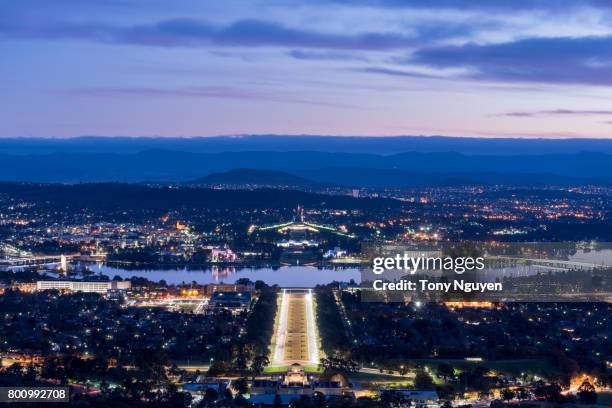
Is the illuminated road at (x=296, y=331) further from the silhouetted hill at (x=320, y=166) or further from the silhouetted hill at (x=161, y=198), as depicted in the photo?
the silhouetted hill at (x=320, y=166)

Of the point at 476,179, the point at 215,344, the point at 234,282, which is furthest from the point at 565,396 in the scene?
the point at 476,179

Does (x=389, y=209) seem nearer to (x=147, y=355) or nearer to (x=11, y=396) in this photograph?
(x=147, y=355)

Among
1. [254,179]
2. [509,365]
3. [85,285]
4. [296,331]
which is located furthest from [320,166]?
[509,365]

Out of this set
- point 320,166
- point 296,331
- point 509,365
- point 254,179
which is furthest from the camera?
point 320,166

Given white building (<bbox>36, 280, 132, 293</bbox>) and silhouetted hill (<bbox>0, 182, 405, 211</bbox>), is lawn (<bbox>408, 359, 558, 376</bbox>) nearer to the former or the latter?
white building (<bbox>36, 280, 132, 293</bbox>)

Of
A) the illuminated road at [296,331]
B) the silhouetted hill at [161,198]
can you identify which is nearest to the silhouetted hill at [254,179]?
the silhouetted hill at [161,198]

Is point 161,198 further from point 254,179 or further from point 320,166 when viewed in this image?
point 320,166
